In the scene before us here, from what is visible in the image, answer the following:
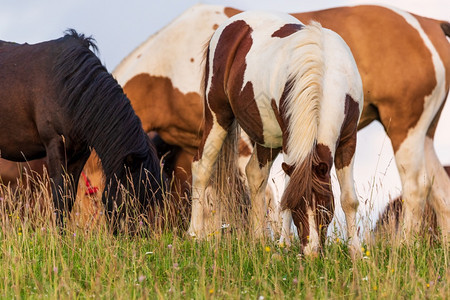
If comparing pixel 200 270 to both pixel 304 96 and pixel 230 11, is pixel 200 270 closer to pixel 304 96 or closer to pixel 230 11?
pixel 304 96

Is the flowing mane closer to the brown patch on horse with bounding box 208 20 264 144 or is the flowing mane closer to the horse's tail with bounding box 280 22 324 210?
the horse's tail with bounding box 280 22 324 210

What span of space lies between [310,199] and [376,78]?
4.41 metres

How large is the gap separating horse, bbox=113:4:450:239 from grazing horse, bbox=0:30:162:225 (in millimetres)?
1885

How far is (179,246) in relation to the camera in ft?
19.1

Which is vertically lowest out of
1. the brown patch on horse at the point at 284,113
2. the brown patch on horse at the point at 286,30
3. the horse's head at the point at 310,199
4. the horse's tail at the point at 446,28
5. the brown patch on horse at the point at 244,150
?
the brown patch on horse at the point at 244,150

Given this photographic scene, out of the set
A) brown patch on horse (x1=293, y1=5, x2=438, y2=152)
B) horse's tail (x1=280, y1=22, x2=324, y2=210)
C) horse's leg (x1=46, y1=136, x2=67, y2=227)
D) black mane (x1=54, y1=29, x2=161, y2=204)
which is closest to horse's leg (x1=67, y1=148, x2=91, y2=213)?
horse's leg (x1=46, y1=136, x2=67, y2=227)

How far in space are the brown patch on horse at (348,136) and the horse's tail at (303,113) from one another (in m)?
0.31

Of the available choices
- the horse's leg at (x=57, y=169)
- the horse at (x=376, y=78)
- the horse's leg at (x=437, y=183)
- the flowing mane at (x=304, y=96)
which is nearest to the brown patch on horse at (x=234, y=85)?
the flowing mane at (x=304, y=96)

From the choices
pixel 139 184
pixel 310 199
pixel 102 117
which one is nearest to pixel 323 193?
pixel 310 199

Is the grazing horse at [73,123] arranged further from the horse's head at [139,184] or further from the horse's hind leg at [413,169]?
the horse's hind leg at [413,169]

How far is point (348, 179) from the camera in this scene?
5520mm

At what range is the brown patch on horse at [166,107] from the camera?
30.0ft

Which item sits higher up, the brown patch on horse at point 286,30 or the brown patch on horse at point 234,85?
the brown patch on horse at point 286,30

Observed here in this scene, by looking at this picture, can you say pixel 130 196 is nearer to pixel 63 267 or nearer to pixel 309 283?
pixel 63 267
